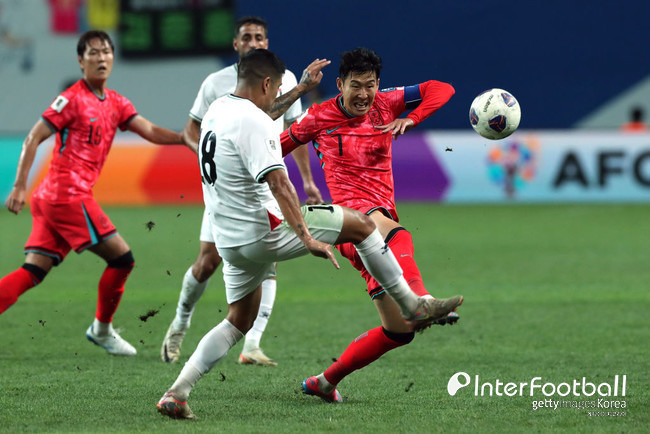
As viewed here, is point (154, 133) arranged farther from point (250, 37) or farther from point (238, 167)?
point (238, 167)

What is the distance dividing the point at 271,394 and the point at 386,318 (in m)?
0.82

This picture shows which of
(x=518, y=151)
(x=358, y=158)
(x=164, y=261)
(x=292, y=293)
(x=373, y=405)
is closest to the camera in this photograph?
(x=373, y=405)

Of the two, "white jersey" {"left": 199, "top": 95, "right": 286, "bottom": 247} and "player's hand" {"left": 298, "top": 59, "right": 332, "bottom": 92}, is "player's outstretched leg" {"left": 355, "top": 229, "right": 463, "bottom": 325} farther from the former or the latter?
"player's hand" {"left": 298, "top": 59, "right": 332, "bottom": 92}

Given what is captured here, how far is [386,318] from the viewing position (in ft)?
17.5

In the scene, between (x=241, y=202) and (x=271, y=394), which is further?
(x=271, y=394)

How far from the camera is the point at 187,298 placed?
6.82m

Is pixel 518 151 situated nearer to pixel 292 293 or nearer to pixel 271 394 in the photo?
pixel 292 293

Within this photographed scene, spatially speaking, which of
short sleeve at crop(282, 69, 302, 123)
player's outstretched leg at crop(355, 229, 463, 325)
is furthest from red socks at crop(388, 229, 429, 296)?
short sleeve at crop(282, 69, 302, 123)

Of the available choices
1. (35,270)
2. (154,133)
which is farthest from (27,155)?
(154,133)

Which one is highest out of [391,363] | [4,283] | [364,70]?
[364,70]

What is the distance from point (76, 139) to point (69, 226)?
62 centimetres

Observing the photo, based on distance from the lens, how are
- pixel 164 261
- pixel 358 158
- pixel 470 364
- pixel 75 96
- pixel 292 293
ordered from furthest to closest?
pixel 164 261
pixel 292 293
pixel 75 96
pixel 470 364
pixel 358 158

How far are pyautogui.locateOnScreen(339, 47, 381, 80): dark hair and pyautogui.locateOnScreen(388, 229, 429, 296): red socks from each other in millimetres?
943

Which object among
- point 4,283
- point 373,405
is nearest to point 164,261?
point 4,283
